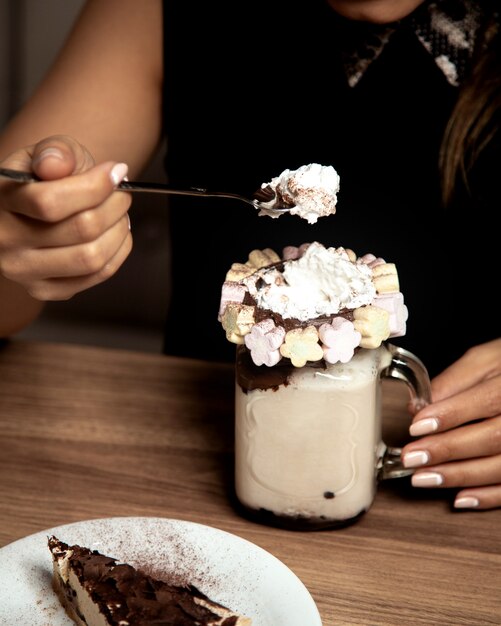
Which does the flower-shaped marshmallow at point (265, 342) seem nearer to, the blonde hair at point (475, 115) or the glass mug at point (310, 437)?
the glass mug at point (310, 437)

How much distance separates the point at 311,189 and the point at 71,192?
0.23 metres

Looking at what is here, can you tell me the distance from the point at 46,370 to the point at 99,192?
0.50 m

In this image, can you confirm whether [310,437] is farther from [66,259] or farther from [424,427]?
[66,259]

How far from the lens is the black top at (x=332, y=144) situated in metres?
1.28

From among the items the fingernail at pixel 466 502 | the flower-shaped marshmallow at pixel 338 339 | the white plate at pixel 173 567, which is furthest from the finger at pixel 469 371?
the white plate at pixel 173 567

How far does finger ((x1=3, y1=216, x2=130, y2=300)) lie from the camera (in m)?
0.79

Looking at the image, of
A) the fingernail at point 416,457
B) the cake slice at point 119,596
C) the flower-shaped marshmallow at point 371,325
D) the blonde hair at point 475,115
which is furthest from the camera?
the blonde hair at point 475,115

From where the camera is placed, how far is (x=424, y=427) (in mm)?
868

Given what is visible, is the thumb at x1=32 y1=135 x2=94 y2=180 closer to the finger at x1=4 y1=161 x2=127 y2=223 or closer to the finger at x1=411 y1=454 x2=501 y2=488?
the finger at x1=4 y1=161 x2=127 y2=223

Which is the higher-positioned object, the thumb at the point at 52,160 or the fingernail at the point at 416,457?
the thumb at the point at 52,160

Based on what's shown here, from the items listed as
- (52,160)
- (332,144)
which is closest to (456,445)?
(52,160)

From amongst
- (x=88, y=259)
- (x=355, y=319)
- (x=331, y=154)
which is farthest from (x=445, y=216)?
(x=88, y=259)

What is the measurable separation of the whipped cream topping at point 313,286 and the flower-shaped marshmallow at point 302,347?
0.09 feet

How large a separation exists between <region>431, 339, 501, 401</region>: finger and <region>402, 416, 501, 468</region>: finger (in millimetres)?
55
